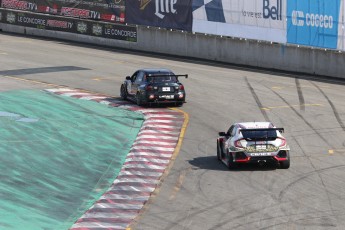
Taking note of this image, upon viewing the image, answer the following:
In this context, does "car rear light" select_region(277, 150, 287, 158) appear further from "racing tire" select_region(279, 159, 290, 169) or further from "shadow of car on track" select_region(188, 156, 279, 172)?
"shadow of car on track" select_region(188, 156, 279, 172)

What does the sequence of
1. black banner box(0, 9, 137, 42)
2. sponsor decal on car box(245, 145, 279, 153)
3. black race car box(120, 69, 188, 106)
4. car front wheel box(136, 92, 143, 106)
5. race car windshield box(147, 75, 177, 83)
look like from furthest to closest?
black banner box(0, 9, 137, 42) < car front wheel box(136, 92, 143, 106) < race car windshield box(147, 75, 177, 83) < black race car box(120, 69, 188, 106) < sponsor decal on car box(245, 145, 279, 153)

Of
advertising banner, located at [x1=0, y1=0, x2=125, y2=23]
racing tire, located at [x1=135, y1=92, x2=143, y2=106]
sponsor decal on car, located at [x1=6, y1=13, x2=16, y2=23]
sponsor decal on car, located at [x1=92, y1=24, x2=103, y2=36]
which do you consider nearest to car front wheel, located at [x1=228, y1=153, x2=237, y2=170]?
racing tire, located at [x1=135, y1=92, x2=143, y2=106]

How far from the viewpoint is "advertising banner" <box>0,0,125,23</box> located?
60.1 m

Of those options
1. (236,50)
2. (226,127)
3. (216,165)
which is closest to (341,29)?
(236,50)

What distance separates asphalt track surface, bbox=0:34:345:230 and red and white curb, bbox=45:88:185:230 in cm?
42

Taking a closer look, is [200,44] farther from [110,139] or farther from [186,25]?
[110,139]

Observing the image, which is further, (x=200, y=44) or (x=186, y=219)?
(x=200, y=44)

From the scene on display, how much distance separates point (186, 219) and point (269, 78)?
25.8 metres

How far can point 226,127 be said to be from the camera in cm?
3297

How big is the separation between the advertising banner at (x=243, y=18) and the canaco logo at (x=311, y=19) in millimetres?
904

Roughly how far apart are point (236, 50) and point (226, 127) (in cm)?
1925

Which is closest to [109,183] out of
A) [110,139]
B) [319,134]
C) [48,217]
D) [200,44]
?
[48,217]

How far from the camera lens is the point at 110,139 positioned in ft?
100

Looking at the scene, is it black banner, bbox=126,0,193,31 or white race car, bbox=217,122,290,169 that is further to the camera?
black banner, bbox=126,0,193,31
